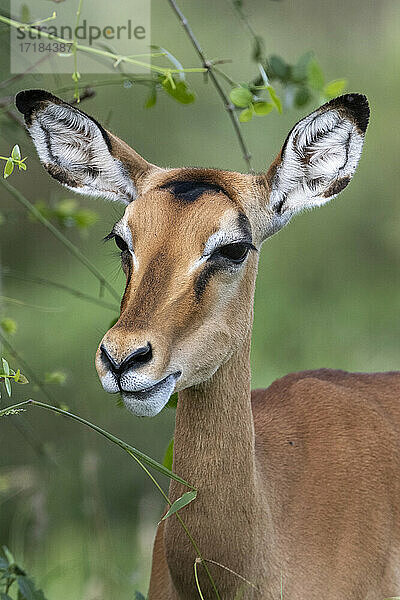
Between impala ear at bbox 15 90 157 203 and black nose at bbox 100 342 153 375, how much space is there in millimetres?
1029

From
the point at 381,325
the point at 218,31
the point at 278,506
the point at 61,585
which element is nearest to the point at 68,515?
the point at 61,585

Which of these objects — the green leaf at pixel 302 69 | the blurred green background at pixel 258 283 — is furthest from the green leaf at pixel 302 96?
the blurred green background at pixel 258 283

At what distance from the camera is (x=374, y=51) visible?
12.6 meters

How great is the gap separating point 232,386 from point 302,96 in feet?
4.09

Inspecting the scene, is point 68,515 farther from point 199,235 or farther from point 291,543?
point 199,235

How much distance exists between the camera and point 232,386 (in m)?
3.68

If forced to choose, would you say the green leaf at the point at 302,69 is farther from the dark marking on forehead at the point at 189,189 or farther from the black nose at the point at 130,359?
the black nose at the point at 130,359

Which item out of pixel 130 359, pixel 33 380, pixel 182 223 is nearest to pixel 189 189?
pixel 182 223

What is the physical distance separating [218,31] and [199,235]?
9.03 meters

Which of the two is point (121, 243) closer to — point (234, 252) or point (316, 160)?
point (234, 252)

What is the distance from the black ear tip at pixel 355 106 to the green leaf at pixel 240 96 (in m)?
0.29

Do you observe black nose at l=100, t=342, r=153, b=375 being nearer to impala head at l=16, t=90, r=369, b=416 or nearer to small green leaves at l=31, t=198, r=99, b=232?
impala head at l=16, t=90, r=369, b=416

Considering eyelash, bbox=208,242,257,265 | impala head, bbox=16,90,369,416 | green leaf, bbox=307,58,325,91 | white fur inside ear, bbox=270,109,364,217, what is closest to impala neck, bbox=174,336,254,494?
impala head, bbox=16,90,369,416

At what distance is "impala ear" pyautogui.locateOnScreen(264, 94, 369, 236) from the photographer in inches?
148
